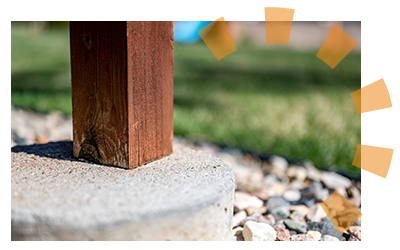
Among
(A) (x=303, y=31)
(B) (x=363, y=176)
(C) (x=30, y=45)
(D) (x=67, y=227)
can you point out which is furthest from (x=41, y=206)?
(A) (x=303, y=31)

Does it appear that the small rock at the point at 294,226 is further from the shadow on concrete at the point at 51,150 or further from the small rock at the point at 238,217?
the shadow on concrete at the point at 51,150

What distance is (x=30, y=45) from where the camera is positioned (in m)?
8.35

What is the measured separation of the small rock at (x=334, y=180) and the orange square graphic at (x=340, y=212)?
138mm

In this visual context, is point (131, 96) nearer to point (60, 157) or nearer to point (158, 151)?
point (158, 151)

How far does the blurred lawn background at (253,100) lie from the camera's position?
3225 millimetres

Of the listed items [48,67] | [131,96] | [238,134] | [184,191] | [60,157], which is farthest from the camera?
[48,67]

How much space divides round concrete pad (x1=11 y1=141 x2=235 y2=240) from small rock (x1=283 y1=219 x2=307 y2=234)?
562mm

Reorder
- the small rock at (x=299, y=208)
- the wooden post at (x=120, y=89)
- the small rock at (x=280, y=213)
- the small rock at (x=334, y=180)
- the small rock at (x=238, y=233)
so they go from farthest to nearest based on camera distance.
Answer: the small rock at (x=334, y=180), the small rock at (x=299, y=208), the small rock at (x=280, y=213), the small rock at (x=238, y=233), the wooden post at (x=120, y=89)

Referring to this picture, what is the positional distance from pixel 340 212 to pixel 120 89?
4.79 feet

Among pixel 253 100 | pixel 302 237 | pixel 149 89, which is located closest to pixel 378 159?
pixel 302 237

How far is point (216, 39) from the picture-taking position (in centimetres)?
716

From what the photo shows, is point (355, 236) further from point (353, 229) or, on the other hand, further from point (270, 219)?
point (270, 219)

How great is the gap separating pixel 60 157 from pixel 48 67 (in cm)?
517

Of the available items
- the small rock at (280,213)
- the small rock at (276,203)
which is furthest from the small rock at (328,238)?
the small rock at (276,203)
